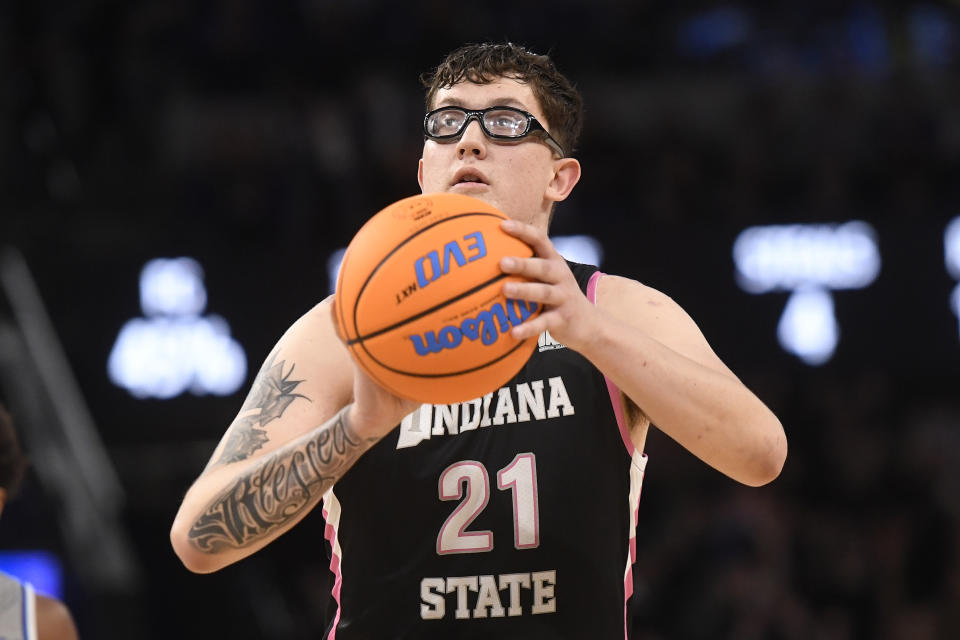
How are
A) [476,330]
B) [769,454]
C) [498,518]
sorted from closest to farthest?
[476,330], [769,454], [498,518]

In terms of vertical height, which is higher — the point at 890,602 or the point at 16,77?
the point at 16,77

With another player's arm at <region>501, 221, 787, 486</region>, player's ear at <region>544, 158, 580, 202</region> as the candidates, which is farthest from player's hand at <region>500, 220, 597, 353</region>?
player's ear at <region>544, 158, 580, 202</region>

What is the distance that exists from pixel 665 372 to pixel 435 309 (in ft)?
1.73

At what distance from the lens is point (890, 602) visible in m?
8.76

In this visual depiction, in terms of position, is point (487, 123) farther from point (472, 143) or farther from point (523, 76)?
point (523, 76)

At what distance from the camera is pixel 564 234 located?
778 cm

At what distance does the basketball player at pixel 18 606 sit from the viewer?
3.55m

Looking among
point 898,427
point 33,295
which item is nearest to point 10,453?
point 33,295

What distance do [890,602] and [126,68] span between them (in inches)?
273

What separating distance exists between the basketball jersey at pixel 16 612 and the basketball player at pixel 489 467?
1007mm

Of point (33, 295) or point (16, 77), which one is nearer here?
point (33, 295)

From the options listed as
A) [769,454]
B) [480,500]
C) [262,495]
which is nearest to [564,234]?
[480,500]

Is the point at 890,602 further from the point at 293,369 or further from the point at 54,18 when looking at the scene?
the point at 54,18

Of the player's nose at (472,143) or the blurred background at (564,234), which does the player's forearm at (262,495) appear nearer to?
the player's nose at (472,143)
